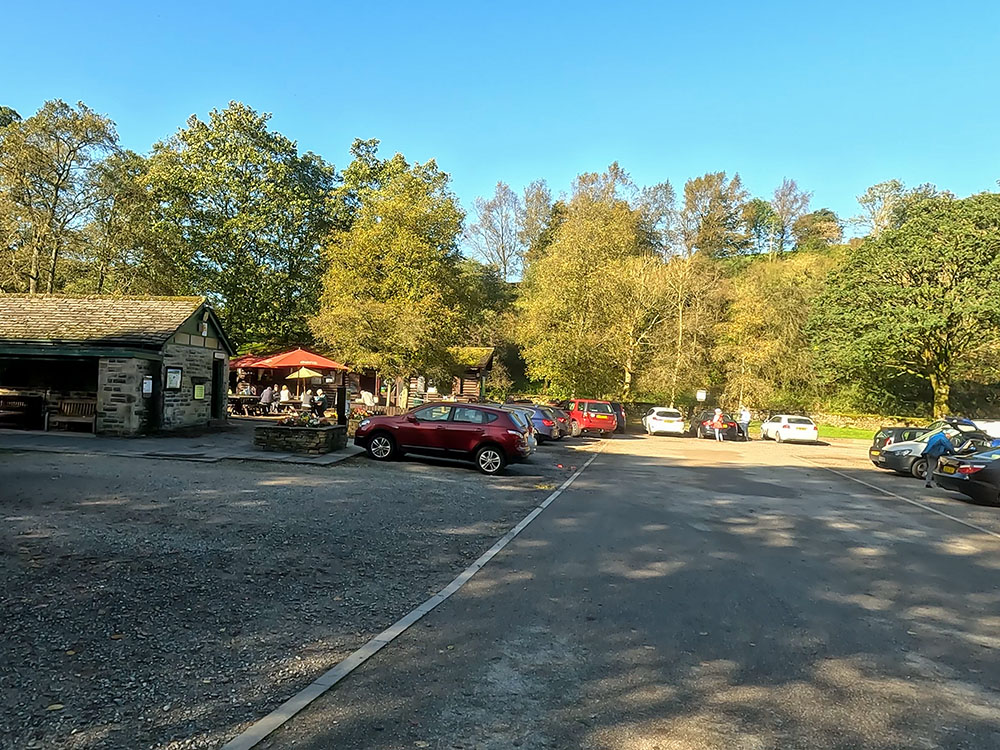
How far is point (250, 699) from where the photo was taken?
13.0 feet

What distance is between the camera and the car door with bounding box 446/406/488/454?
1625cm

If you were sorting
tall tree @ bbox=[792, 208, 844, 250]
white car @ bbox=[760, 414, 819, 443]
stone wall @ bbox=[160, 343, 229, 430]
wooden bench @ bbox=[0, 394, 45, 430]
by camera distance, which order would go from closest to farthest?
1. wooden bench @ bbox=[0, 394, 45, 430]
2. stone wall @ bbox=[160, 343, 229, 430]
3. white car @ bbox=[760, 414, 819, 443]
4. tall tree @ bbox=[792, 208, 844, 250]

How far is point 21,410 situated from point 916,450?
2528 centimetres

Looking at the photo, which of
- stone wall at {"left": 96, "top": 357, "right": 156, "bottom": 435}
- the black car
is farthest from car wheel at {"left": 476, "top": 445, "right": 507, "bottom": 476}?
stone wall at {"left": 96, "top": 357, "right": 156, "bottom": 435}

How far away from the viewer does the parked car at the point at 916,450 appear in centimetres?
2005

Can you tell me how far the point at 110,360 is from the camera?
1917 cm

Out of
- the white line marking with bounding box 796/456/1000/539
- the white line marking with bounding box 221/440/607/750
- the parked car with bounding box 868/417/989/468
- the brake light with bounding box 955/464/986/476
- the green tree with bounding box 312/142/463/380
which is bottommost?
the white line marking with bounding box 796/456/1000/539

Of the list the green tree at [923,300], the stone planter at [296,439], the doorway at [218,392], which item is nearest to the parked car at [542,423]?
the stone planter at [296,439]

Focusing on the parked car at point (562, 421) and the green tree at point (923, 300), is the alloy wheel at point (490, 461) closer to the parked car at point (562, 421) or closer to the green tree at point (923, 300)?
the parked car at point (562, 421)

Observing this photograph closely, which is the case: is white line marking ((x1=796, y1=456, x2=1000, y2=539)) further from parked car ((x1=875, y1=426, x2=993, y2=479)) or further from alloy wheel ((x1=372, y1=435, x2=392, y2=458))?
alloy wheel ((x1=372, y1=435, x2=392, y2=458))

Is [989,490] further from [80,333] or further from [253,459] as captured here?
[80,333]

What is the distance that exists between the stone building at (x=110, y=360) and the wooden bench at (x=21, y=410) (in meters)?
0.06

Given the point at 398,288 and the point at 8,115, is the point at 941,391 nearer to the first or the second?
the point at 398,288

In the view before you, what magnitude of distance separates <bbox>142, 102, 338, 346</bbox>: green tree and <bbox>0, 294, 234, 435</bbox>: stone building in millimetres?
17293
